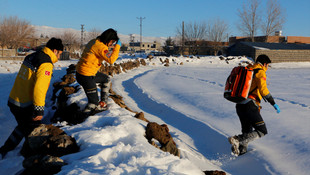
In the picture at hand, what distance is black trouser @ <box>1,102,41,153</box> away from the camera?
3.82 meters

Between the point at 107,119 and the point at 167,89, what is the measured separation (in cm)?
655

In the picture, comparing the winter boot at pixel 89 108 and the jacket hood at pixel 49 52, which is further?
the winter boot at pixel 89 108

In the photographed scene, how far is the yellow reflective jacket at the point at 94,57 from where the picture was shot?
4805 millimetres

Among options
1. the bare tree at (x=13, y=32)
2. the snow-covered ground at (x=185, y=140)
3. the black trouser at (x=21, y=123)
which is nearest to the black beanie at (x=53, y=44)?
the black trouser at (x=21, y=123)

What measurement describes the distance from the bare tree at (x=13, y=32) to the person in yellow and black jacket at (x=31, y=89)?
161 feet

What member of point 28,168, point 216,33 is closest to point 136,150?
point 28,168

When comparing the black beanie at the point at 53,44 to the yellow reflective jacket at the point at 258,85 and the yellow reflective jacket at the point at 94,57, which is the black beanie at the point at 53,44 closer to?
the yellow reflective jacket at the point at 94,57

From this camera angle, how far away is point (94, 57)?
4.95m

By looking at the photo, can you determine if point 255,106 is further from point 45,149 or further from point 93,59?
point 45,149

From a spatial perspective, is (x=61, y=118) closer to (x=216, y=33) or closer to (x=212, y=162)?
(x=212, y=162)

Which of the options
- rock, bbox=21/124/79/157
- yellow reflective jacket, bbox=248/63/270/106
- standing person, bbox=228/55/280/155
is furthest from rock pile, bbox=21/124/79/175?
yellow reflective jacket, bbox=248/63/270/106

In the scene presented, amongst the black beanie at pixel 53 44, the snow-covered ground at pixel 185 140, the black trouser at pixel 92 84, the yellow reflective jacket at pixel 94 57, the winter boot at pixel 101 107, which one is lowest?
the snow-covered ground at pixel 185 140

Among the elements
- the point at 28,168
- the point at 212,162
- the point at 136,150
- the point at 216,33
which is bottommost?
the point at 212,162

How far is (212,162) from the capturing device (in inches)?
176
